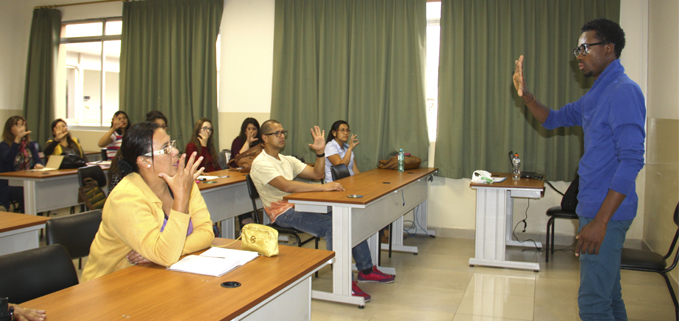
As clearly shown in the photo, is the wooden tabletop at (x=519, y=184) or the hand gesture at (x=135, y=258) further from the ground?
the wooden tabletop at (x=519, y=184)

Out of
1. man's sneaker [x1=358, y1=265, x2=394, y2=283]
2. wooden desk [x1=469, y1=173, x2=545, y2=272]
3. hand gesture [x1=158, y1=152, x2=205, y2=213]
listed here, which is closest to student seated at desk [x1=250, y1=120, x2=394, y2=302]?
man's sneaker [x1=358, y1=265, x2=394, y2=283]

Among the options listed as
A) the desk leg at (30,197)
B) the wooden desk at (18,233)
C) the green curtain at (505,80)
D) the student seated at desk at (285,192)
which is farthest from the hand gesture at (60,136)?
the green curtain at (505,80)

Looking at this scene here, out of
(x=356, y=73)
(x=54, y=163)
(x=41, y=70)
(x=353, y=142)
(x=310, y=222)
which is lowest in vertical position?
(x=310, y=222)

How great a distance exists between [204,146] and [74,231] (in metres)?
3.15

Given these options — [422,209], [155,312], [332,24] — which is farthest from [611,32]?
[332,24]

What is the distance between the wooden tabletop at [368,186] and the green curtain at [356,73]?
2.01ft

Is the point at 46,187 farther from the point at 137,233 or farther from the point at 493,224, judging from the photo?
the point at 493,224

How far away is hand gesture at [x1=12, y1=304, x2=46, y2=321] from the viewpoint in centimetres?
120

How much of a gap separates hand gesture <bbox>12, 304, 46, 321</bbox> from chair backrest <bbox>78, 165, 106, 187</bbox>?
10.7ft

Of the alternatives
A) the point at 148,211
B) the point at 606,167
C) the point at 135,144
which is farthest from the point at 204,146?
the point at 606,167

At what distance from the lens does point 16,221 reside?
2418mm

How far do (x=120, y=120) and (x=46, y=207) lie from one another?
5.70 ft

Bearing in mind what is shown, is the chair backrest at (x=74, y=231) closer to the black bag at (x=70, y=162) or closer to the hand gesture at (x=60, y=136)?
the black bag at (x=70, y=162)

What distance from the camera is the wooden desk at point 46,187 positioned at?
4371mm
